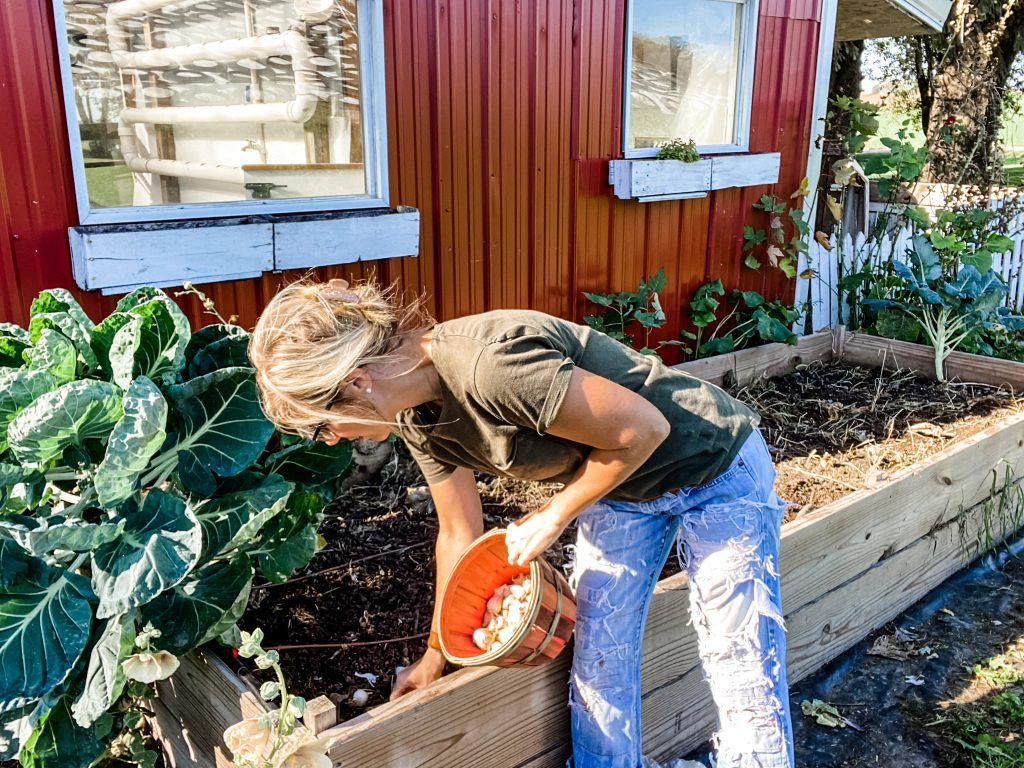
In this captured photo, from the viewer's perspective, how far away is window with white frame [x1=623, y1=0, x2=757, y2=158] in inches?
188

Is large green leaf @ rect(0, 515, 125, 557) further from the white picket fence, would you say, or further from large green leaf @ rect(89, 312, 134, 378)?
the white picket fence

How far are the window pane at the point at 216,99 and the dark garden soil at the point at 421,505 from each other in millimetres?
1277

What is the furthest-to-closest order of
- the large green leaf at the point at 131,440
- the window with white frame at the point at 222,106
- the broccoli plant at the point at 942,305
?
the broccoli plant at the point at 942,305, the window with white frame at the point at 222,106, the large green leaf at the point at 131,440

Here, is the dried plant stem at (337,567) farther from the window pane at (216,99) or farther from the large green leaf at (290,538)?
the window pane at (216,99)

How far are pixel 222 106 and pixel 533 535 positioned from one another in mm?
2219

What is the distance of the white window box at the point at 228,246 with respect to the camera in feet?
9.46

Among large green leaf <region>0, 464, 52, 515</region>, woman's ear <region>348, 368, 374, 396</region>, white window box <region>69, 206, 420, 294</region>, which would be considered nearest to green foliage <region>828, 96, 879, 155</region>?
white window box <region>69, 206, 420, 294</region>

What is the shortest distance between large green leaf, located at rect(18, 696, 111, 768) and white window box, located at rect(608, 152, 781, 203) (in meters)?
3.54

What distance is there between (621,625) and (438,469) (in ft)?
2.02

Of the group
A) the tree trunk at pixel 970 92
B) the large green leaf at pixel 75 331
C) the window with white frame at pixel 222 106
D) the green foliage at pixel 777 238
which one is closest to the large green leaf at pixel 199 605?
the large green leaf at pixel 75 331

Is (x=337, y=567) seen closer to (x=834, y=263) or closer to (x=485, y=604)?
(x=485, y=604)

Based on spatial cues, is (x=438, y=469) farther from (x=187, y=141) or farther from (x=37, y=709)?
(x=187, y=141)

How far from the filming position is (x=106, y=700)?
181cm

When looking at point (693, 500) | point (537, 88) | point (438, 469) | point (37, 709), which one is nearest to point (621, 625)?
point (693, 500)
